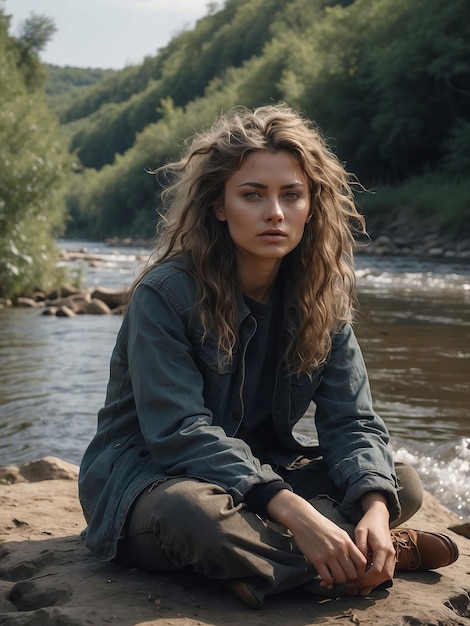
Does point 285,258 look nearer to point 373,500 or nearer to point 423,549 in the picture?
point 373,500

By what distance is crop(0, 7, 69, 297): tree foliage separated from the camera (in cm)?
1663

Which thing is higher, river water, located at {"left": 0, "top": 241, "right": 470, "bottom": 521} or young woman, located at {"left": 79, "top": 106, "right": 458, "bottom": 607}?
young woman, located at {"left": 79, "top": 106, "right": 458, "bottom": 607}

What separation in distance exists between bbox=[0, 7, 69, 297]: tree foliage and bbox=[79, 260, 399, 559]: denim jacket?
13545 millimetres

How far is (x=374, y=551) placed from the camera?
278 centimetres

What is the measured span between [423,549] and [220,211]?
1.20 m

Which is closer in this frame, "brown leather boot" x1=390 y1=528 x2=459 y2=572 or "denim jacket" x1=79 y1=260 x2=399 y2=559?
"denim jacket" x1=79 y1=260 x2=399 y2=559

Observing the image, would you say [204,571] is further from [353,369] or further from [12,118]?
[12,118]

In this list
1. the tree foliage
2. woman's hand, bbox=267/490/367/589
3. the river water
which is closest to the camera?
woman's hand, bbox=267/490/367/589

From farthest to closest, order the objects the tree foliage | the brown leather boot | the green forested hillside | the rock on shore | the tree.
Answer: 1. the green forested hillside
2. the tree
3. the tree foliage
4. the brown leather boot
5. the rock on shore

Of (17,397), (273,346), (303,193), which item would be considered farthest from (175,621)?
(17,397)

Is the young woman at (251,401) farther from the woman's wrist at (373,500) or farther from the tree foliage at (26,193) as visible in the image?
the tree foliage at (26,193)

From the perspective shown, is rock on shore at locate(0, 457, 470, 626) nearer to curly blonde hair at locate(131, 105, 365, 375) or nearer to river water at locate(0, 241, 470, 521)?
curly blonde hair at locate(131, 105, 365, 375)

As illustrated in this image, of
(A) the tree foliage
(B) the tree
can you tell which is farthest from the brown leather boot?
(B) the tree

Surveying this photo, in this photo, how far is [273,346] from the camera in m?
3.32
